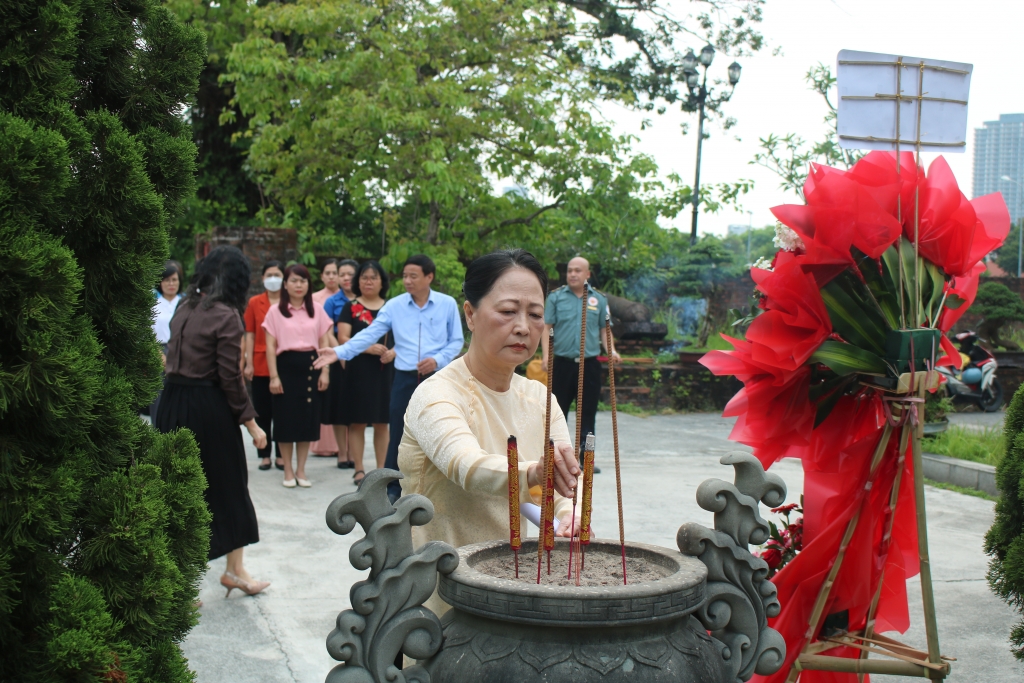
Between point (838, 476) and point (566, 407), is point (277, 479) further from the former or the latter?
point (838, 476)

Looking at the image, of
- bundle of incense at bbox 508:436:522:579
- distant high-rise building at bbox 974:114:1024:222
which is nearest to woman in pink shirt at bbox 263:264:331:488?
bundle of incense at bbox 508:436:522:579

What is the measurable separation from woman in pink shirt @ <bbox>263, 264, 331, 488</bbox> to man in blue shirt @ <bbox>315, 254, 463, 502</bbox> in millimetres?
1040

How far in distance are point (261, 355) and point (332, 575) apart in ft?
10.3

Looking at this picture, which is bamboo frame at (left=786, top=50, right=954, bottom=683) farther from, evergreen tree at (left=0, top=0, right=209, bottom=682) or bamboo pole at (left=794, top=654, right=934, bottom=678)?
evergreen tree at (left=0, top=0, right=209, bottom=682)

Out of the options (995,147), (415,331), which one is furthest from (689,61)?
(995,147)

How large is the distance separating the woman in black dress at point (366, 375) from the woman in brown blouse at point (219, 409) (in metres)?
2.40

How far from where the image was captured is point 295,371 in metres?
7.05

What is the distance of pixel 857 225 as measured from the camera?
240cm

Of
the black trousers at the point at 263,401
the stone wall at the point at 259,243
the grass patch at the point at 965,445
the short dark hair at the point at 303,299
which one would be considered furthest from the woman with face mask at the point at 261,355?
the grass patch at the point at 965,445

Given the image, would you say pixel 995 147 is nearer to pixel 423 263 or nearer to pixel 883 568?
pixel 423 263

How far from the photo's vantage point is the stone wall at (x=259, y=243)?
1061 centimetres

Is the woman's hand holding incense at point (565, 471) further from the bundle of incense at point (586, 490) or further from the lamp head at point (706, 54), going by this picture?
the lamp head at point (706, 54)

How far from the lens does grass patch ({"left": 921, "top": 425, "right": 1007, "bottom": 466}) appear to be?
7.83m

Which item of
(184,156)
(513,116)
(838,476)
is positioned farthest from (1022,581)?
(513,116)
